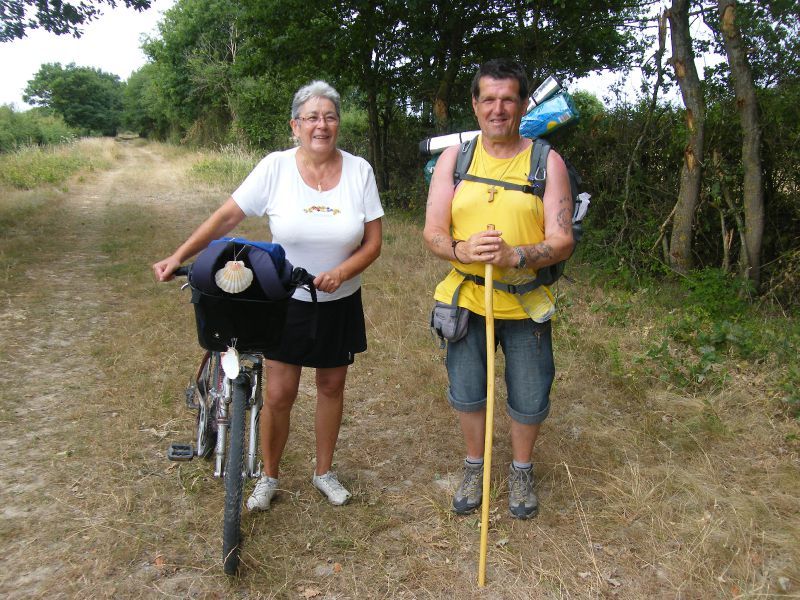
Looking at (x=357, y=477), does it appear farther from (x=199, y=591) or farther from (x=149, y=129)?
(x=149, y=129)

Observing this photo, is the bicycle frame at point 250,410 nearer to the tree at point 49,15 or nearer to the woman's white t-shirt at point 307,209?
the woman's white t-shirt at point 307,209

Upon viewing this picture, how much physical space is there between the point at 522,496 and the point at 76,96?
67.2 metres

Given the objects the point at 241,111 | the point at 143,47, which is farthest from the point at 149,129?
the point at 241,111

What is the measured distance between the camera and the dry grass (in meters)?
2.52

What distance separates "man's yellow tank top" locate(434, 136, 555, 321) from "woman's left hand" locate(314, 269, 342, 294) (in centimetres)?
49

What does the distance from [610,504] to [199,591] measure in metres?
1.84

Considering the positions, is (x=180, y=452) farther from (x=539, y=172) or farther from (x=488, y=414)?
(x=539, y=172)

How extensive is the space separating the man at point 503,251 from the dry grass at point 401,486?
371 mm

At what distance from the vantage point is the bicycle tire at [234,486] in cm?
248

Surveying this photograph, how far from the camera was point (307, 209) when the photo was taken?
8.69 ft

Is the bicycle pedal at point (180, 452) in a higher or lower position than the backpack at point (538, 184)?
lower

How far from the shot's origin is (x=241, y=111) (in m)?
25.8

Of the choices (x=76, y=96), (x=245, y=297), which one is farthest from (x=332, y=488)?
(x=76, y=96)

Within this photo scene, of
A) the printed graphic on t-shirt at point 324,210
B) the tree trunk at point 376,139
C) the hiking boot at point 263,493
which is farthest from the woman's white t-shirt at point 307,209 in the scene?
the tree trunk at point 376,139
